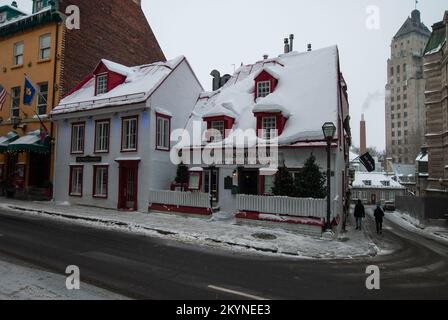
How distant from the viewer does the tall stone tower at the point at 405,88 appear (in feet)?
375

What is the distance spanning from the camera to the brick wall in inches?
950

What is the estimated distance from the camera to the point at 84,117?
22000 millimetres

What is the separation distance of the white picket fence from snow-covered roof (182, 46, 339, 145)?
370cm

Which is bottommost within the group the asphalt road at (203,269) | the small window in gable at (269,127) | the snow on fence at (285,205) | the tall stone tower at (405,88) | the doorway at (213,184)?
the asphalt road at (203,269)

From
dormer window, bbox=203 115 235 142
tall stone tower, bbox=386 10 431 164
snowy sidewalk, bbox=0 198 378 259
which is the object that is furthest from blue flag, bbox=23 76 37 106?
tall stone tower, bbox=386 10 431 164

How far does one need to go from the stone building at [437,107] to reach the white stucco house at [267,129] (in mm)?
13008

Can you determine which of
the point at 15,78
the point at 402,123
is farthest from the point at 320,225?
the point at 402,123

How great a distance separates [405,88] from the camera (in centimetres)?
11875

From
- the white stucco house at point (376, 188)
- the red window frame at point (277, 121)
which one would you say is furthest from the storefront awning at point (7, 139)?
the white stucco house at point (376, 188)

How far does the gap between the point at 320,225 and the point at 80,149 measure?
1638cm

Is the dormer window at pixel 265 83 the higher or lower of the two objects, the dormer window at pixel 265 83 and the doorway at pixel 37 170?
the higher

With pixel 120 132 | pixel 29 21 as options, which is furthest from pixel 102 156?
pixel 29 21

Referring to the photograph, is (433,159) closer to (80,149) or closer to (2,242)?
(80,149)

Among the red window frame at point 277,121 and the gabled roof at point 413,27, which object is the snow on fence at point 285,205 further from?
the gabled roof at point 413,27
